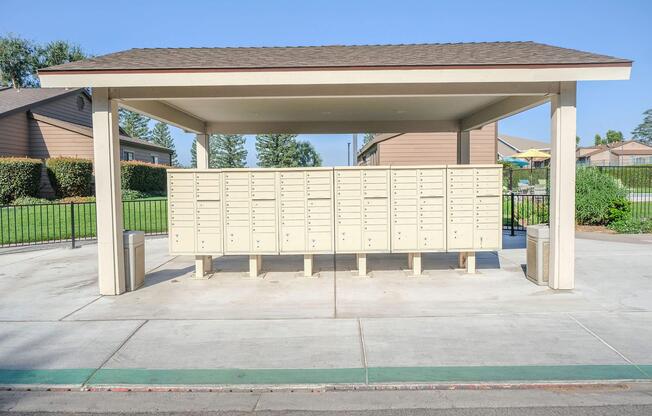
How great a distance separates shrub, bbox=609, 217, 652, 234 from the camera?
14.4 metres

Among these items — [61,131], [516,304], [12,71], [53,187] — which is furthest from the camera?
[12,71]

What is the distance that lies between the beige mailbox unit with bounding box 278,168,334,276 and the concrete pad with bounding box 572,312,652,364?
13.4 ft

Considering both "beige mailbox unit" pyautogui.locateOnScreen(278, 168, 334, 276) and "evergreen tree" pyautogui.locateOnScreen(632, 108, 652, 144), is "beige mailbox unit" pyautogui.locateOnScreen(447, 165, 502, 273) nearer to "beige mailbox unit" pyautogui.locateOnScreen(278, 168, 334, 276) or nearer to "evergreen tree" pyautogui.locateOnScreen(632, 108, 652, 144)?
"beige mailbox unit" pyautogui.locateOnScreen(278, 168, 334, 276)

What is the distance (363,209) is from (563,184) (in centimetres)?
316

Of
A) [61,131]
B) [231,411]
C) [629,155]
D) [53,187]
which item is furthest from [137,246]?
[629,155]

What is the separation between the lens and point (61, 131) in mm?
23672

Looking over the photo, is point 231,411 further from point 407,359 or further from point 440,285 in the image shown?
point 440,285

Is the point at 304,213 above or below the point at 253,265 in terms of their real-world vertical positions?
above

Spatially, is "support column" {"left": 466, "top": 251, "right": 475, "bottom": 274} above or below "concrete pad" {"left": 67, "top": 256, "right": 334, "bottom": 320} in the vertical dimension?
above

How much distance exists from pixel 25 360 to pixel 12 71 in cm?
5457

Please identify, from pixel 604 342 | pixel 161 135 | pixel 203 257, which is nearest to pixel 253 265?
pixel 203 257

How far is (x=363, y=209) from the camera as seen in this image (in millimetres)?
8508

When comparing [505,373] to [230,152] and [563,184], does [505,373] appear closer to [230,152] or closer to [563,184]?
[563,184]

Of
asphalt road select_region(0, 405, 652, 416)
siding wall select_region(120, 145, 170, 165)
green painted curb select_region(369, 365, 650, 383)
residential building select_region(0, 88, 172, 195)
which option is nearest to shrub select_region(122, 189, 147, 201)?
residential building select_region(0, 88, 172, 195)
